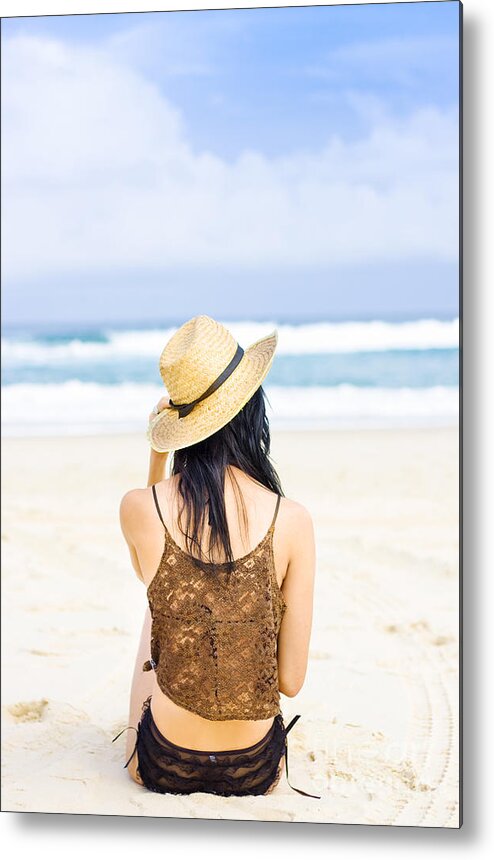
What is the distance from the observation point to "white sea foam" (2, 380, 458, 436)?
4.86 m

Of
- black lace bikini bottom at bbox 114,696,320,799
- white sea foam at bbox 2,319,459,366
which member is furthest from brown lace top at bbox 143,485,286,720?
white sea foam at bbox 2,319,459,366

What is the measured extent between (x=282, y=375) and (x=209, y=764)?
476 cm

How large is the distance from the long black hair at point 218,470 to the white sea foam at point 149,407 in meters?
1.68

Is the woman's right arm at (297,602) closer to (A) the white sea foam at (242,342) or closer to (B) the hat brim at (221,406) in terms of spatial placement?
(B) the hat brim at (221,406)

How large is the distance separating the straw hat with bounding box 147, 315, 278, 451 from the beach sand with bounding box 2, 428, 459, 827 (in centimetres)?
85

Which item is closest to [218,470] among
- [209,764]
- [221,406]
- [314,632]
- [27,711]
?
[221,406]

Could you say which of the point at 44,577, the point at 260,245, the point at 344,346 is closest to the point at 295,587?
the point at 44,577

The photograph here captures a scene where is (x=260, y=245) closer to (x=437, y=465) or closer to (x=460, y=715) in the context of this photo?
(x=437, y=465)

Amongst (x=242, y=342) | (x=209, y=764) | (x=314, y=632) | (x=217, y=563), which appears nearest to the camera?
(x=217, y=563)

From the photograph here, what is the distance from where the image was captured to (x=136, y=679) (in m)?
2.35

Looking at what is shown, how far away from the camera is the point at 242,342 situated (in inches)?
365

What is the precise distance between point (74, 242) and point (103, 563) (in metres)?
5.91

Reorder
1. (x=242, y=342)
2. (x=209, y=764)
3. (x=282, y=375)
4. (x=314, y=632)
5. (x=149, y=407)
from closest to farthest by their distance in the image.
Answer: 1. (x=209, y=764)
2. (x=314, y=632)
3. (x=282, y=375)
4. (x=149, y=407)
5. (x=242, y=342)

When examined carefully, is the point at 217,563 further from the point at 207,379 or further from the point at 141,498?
the point at 207,379
